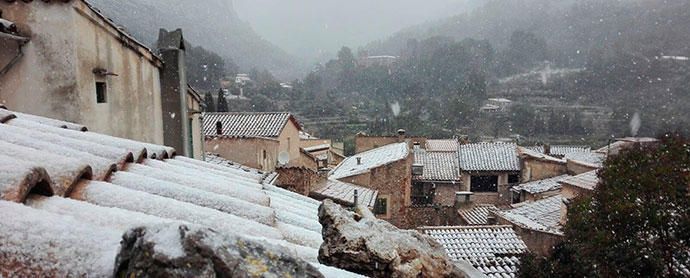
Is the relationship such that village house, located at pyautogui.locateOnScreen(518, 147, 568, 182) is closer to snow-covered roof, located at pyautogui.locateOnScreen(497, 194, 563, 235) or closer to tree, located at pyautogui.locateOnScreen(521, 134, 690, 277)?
snow-covered roof, located at pyautogui.locateOnScreen(497, 194, 563, 235)

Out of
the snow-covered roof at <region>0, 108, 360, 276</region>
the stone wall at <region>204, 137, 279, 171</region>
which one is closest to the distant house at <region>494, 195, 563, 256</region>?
the stone wall at <region>204, 137, 279, 171</region>

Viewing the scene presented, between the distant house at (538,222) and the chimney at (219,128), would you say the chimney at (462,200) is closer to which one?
the distant house at (538,222)

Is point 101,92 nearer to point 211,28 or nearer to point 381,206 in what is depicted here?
point 381,206

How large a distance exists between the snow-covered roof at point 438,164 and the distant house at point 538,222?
6659mm

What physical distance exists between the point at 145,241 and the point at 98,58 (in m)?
5.11

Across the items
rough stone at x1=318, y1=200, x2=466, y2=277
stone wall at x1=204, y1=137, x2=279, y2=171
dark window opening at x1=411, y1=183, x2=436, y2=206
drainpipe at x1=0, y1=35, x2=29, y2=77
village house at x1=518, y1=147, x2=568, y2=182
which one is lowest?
dark window opening at x1=411, y1=183, x2=436, y2=206

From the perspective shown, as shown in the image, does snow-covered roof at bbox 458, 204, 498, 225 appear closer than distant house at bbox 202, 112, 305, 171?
Yes

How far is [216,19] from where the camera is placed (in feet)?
385

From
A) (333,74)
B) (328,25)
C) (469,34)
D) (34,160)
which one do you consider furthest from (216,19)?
(34,160)

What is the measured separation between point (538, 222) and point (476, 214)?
3243mm

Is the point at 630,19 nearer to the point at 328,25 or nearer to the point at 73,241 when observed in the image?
the point at 73,241

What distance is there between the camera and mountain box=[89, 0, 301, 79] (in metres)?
66.9

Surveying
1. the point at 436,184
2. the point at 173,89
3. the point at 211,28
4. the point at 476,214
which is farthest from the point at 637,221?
the point at 211,28

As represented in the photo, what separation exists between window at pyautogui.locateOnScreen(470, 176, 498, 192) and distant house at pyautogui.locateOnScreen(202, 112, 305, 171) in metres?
9.22
